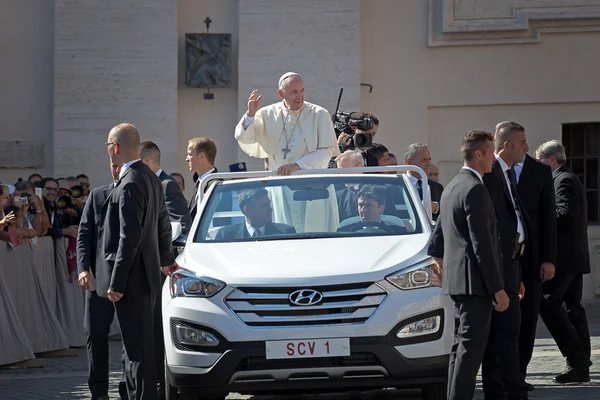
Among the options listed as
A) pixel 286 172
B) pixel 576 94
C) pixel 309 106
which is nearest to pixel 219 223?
pixel 286 172

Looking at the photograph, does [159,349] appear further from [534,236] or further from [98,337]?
[534,236]

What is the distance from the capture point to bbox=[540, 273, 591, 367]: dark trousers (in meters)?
10.1

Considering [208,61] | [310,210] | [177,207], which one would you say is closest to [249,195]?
A: [310,210]

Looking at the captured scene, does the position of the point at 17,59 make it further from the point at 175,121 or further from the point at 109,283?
the point at 109,283

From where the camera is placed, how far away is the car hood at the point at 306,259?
25.5 feet

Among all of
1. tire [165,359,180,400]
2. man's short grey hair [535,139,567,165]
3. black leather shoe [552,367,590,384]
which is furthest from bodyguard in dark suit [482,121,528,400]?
man's short grey hair [535,139,567,165]

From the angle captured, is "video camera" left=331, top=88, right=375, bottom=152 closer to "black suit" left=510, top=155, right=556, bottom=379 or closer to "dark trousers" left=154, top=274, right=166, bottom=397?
"black suit" left=510, top=155, right=556, bottom=379

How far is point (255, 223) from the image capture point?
29.2ft

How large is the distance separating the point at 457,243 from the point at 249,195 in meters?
2.13

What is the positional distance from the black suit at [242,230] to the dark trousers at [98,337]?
984 millimetres

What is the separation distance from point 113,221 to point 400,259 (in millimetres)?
1891

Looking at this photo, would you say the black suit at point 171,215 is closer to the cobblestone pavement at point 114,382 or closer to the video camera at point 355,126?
the cobblestone pavement at point 114,382

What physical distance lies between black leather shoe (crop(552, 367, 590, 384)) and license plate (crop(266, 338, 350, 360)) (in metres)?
3.13

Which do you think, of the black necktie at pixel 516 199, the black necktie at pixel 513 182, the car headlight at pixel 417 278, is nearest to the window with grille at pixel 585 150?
the black necktie at pixel 513 182
